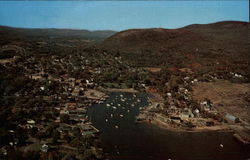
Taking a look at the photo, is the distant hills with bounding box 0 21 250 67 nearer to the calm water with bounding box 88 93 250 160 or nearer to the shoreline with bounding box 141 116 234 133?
the calm water with bounding box 88 93 250 160

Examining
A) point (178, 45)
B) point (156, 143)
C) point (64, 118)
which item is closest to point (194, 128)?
point (156, 143)

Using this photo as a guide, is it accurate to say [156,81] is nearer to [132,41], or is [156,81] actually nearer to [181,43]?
[181,43]

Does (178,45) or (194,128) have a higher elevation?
(178,45)

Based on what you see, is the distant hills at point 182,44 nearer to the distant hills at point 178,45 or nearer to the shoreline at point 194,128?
the distant hills at point 178,45

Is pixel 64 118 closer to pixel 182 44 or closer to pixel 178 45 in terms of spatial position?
pixel 178 45

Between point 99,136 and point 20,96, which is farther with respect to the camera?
point 20,96

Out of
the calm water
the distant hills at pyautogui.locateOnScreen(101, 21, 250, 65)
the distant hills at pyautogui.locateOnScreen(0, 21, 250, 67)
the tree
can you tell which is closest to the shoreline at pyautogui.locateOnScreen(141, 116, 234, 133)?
the calm water

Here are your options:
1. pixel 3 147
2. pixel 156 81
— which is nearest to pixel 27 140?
pixel 3 147

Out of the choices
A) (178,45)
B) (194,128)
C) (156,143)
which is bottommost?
(156,143)
